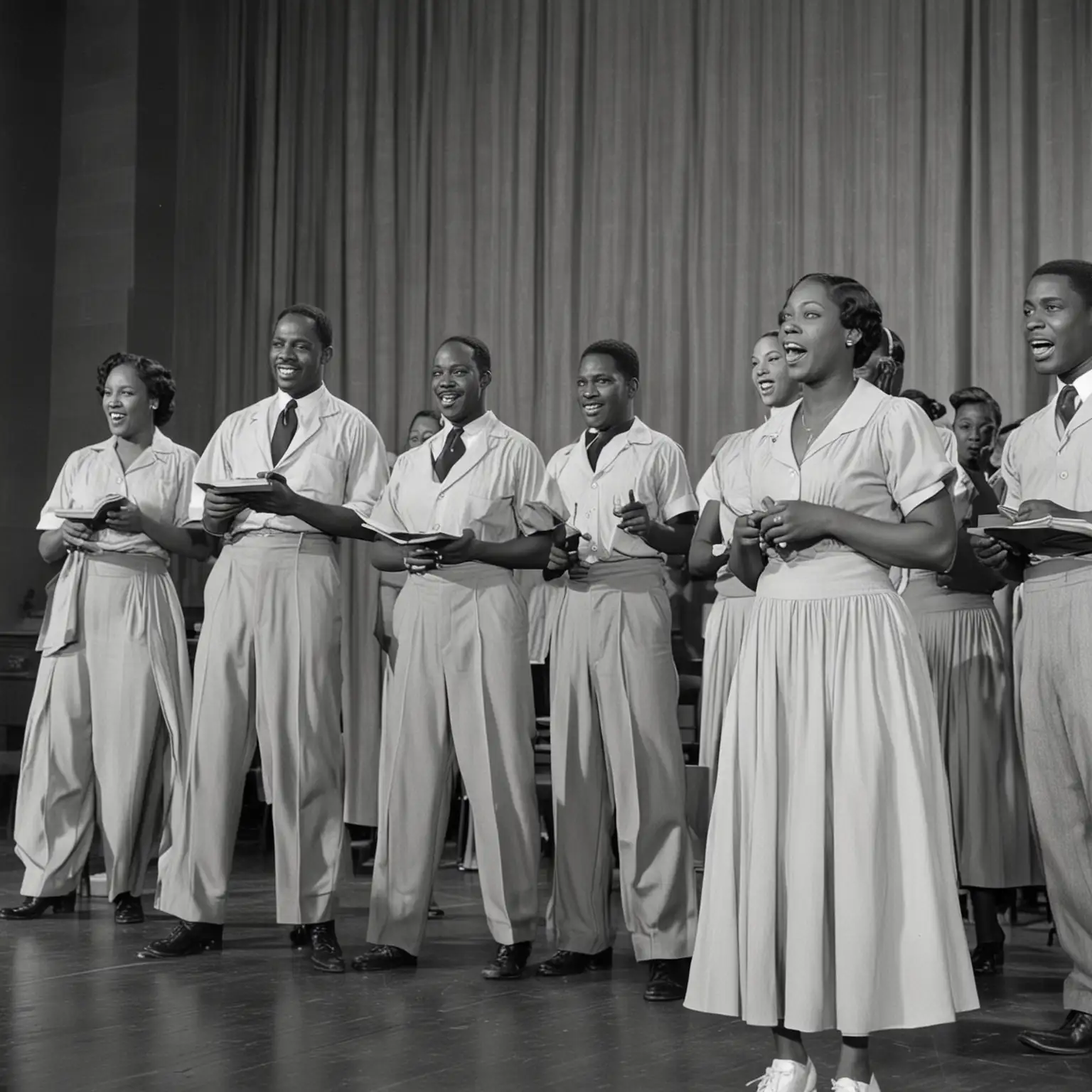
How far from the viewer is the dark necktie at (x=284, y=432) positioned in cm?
457

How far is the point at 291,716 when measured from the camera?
4461 mm

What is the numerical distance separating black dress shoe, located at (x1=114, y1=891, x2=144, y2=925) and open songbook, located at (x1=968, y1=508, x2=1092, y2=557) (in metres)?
3.19

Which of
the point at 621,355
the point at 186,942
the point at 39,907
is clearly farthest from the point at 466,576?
the point at 39,907

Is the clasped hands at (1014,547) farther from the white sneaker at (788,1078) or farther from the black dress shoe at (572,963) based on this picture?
the black dress shoe at (572,963)

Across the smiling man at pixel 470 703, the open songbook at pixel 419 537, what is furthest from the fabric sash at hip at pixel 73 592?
the open songbook at pixel 419 537

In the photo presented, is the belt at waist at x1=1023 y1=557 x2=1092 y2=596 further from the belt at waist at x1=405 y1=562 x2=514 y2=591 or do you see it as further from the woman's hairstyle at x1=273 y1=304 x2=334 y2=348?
the woman's hairstyle at x1=273 y1=304 x2=334 y2=348

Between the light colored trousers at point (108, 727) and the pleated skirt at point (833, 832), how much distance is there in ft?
9.07

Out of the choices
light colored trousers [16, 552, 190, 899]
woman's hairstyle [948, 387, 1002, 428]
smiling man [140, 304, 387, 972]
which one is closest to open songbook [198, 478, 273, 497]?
smiling man [140, 304, 387, 972]

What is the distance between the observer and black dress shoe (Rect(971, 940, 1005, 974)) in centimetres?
443

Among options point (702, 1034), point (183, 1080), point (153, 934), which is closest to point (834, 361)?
point (702, 1034)

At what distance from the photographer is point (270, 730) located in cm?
445

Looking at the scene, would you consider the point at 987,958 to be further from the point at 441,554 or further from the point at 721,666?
the point at 441,554

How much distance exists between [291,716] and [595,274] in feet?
14.8

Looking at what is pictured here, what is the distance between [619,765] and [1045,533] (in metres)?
1.52
